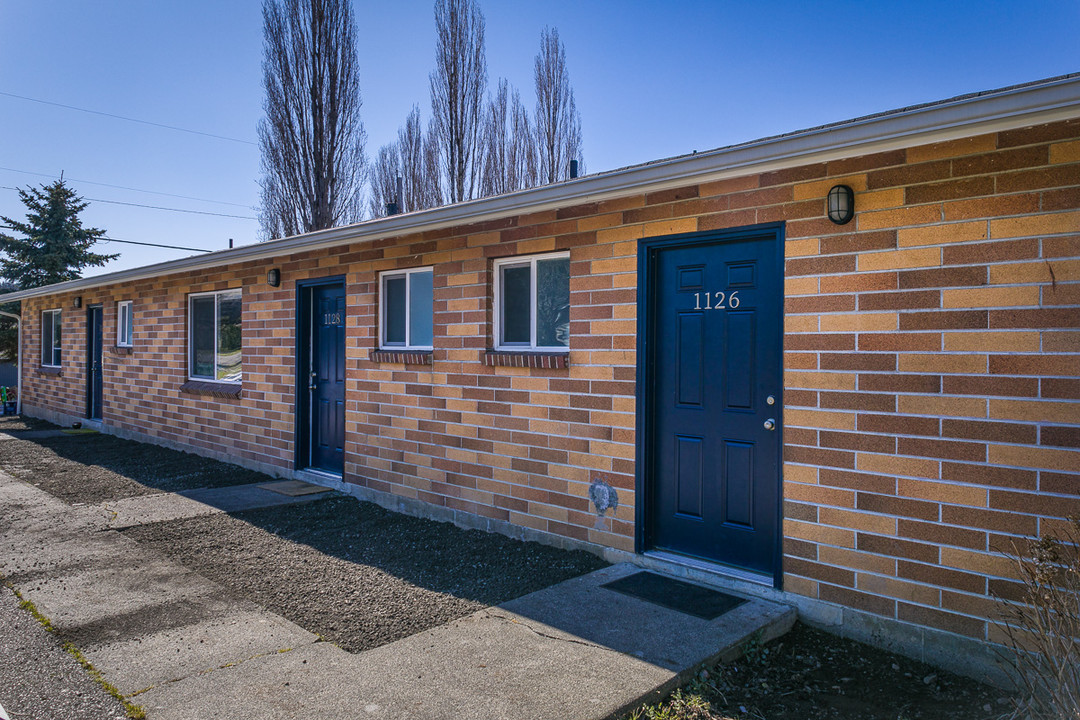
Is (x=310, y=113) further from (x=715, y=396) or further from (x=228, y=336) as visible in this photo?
(x=715, y=396)

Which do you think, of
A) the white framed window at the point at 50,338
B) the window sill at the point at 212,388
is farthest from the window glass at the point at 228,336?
the white framed window at the point at 50,338

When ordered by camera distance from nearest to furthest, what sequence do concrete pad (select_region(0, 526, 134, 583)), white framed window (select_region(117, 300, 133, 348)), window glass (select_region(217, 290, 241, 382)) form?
1. concrete pad (select_region(0, 526, 134, 583))
2. window glass (select_region(217, 290, 241, 382))
3. white framed window (select_region(117, 300, 133, 348))

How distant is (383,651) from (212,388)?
7.13m

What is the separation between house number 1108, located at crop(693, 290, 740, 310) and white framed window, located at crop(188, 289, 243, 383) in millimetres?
6779

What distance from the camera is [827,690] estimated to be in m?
3.23

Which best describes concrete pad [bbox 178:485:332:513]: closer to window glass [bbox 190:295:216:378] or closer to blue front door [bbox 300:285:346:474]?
blue front door [bbox 300:285:346:474]

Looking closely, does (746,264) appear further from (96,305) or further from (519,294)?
(96,305)

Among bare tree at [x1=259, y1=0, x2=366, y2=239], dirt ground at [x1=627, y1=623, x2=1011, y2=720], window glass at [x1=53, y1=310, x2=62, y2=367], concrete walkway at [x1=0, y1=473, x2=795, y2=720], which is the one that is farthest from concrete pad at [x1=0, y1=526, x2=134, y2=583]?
bare tree at [x1=259, y1=0, x2=366, y2=239]

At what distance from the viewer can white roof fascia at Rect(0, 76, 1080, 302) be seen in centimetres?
295

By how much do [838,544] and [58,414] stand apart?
1597cm

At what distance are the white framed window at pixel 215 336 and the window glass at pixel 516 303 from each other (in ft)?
16.0

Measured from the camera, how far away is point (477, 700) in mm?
2910

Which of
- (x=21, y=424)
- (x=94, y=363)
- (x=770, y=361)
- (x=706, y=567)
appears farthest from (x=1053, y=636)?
(x=21, y=424)

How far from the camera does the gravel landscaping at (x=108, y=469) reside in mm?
7617
